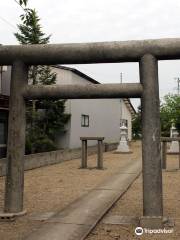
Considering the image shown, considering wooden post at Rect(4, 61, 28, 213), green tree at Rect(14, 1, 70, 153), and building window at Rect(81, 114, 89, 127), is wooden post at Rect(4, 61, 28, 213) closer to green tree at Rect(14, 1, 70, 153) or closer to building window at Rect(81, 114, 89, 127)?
green tree at Rect(14, 1, 70, 153)

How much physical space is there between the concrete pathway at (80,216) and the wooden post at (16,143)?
32.0 inches

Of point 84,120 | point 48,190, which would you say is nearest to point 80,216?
point 48,190

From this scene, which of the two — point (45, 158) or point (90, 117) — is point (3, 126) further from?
point (90, 117)

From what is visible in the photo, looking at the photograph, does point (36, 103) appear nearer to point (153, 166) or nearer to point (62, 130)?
point (62, 130)

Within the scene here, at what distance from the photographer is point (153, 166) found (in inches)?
279

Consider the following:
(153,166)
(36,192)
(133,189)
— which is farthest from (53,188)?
(153,166)

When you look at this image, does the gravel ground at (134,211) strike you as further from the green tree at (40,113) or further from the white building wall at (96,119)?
the white building wall at (96,119)

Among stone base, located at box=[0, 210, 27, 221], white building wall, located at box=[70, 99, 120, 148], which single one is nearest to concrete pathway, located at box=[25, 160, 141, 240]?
stone base, located at box=[0, 210, 27, 221]

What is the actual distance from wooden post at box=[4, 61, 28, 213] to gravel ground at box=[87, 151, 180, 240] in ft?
5.47

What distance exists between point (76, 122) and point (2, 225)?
63.4 feet

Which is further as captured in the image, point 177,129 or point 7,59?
point 177,129

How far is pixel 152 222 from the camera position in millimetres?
6977

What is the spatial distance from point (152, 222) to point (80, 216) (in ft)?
4.44

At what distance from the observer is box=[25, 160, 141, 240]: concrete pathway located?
20.9 ft
